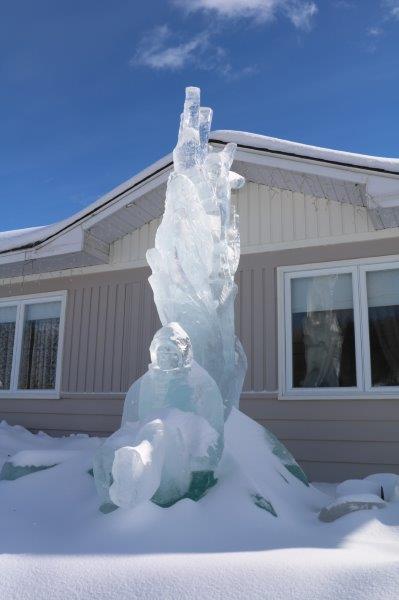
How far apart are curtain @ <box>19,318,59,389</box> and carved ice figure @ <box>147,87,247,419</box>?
438cm

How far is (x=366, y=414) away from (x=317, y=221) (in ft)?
7.40

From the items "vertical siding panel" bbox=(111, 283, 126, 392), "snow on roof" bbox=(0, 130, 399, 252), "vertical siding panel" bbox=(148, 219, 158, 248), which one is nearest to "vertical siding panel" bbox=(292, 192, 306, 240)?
"snow on roof" bbox=(0, 130, 399, 252)

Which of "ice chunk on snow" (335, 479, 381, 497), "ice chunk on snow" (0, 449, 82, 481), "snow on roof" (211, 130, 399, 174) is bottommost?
"ice chunk on snow" (335, 479, 381, 497)

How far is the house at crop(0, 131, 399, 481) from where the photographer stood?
597cm

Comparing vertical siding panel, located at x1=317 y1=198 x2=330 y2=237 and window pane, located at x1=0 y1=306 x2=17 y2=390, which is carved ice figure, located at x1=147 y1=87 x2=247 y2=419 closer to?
vertical siding panel, located at x1=317 y1=198 x2=330 y2=237

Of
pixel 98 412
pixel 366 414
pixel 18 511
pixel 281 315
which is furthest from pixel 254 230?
pixel 18 511

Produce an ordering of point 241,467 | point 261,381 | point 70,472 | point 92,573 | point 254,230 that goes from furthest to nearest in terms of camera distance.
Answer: point 254,230 < point 261,381 < point 70,472 < point 241,467 < point 92,573

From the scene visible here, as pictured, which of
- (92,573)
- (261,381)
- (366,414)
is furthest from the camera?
(261,381)

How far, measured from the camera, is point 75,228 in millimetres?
7203

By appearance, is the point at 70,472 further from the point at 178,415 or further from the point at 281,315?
the point at 281,315

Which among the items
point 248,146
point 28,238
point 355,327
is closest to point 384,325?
point 355,327

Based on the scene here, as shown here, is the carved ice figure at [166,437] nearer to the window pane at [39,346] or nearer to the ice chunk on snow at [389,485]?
the ice chunk on snow at [389,485]

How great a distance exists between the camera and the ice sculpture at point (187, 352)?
312 centimetres

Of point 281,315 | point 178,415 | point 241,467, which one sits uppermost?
point 281,315
